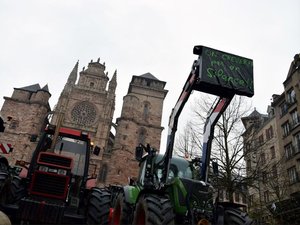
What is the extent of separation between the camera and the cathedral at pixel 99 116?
40.4 metres

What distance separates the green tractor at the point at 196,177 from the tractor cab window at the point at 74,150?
1659 mm

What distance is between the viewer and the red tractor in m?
5.87

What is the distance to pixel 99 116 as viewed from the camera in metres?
44.8

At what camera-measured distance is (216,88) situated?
6129mm

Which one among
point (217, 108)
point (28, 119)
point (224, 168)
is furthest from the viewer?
point (28, 119)

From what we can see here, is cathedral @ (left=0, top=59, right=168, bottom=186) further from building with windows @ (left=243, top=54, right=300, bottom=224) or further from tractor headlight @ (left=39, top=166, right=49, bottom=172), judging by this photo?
tractor headlight @ (left=39, top=166, right=49, bottom=172)

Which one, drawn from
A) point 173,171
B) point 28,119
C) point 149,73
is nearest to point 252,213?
point 173,171

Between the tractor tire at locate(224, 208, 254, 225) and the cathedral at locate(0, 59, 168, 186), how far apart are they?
1348 inches

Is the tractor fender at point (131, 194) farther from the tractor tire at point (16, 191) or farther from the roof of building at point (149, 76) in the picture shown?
the roof of building at point (149, 76)

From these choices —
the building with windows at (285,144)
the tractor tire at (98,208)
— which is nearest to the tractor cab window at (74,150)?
the tractor tire at (98,208)

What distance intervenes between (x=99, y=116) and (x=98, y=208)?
126ft

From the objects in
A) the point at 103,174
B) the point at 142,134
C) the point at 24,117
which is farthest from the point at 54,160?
the point at 24,117

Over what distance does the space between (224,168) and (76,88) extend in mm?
35214

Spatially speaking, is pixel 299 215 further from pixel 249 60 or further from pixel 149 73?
pixel 149 73
